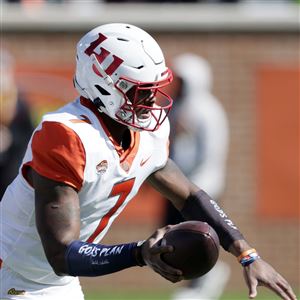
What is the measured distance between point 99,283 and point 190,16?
2716 millimetres

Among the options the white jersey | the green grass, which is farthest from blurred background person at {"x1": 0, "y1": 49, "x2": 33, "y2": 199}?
the white jersey

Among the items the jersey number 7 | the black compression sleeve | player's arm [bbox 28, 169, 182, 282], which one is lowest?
the black compression sleeve

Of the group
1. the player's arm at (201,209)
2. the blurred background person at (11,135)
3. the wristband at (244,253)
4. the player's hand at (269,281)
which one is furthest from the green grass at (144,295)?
the player's hand at (269,281)

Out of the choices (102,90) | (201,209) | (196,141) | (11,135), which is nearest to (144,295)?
(196,141)

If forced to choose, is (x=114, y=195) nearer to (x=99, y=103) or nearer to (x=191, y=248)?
(x=99, y=103)

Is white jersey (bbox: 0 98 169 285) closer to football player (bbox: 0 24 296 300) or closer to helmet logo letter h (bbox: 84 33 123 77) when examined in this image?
football player (bbox: 0 24 296 300)

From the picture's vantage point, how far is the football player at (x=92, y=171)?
4090 mm

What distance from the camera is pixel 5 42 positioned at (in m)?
10.8

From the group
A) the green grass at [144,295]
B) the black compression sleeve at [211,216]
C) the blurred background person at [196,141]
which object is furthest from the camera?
the green grass at [144,295]

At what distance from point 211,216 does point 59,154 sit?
0.89 metres

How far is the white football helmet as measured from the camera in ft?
14.4

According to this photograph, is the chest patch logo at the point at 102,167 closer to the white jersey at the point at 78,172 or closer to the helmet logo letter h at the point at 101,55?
the white jersey at the point at 78,172

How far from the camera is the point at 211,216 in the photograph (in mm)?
4703

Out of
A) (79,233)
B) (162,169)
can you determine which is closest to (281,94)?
(162,169)
